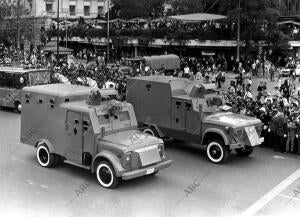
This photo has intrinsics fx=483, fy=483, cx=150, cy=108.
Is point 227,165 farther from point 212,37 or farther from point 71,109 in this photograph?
point 212,37

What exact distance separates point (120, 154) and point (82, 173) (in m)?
2.08

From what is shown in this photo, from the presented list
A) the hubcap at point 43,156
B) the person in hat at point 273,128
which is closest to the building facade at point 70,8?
the person in hat at point 273,128

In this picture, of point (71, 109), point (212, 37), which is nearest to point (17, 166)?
point (71, 109)

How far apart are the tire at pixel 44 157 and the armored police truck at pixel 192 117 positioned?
4002 millimetres

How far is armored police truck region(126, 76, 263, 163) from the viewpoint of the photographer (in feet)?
48.0

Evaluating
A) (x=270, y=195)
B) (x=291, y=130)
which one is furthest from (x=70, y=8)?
(x=270, y=195)

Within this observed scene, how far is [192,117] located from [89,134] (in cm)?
402

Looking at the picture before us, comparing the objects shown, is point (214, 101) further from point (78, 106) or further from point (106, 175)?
point (106, 175)

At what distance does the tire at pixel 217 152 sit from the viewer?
1465cm

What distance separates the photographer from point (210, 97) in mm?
15812

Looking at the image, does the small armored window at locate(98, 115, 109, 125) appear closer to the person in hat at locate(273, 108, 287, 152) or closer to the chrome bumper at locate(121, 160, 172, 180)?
the chrome bumper at locate(121, 160, 172, 180)

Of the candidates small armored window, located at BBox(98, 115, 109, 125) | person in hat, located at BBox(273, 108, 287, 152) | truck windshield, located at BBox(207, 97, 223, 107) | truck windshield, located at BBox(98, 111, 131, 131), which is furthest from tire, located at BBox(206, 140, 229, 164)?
small armored window, located at BBox(98, 115, 109, 125)

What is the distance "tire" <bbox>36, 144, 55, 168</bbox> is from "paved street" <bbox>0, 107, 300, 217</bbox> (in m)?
0.22

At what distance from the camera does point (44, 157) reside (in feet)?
46.1
